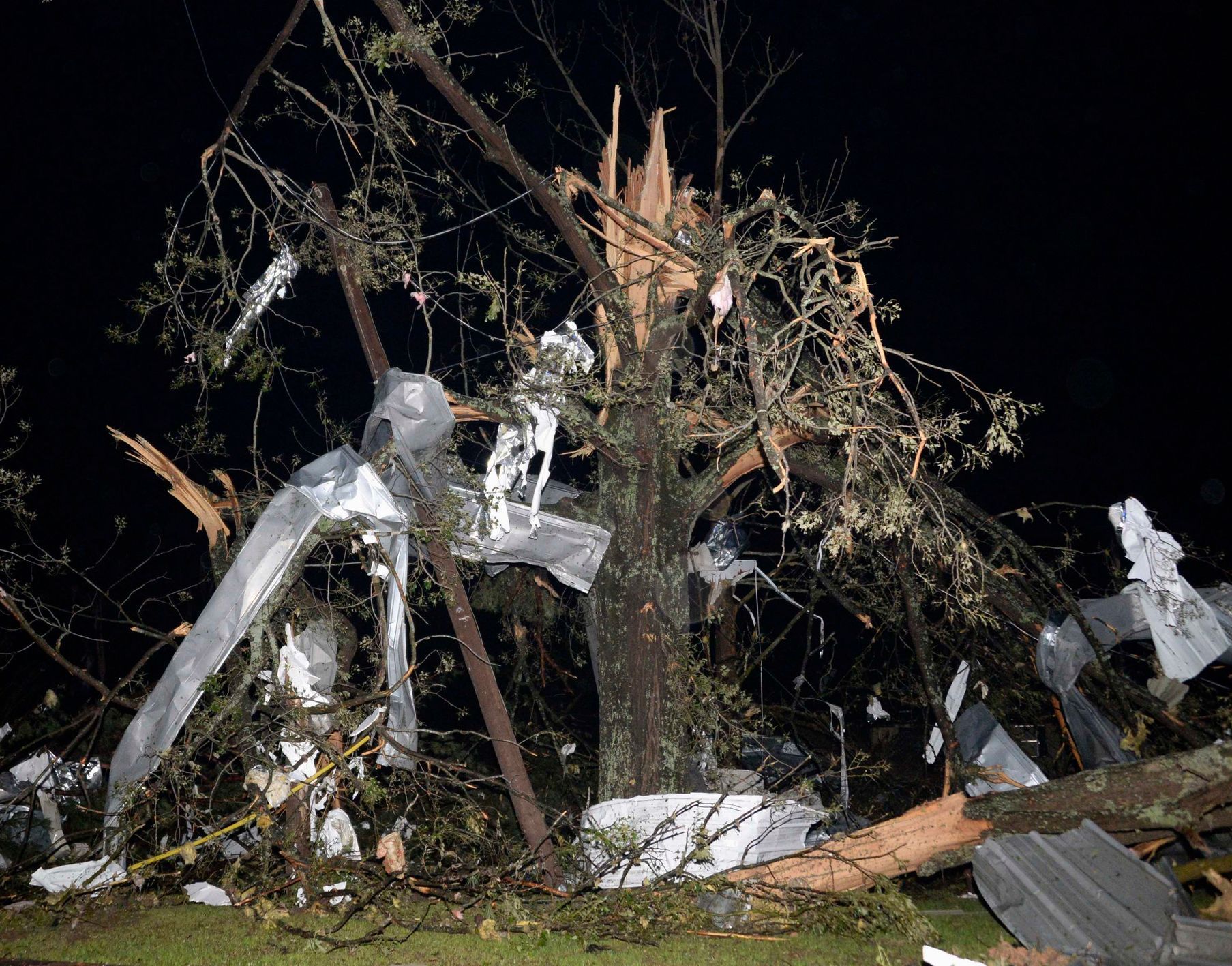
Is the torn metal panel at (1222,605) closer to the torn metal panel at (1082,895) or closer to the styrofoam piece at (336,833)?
the torn metal panel at (1082,895)

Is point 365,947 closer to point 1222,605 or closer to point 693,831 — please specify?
point 693,831

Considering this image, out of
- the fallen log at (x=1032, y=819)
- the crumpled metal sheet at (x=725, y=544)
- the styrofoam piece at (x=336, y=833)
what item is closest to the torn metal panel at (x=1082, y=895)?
the fallen log at (x=1032, y=819)

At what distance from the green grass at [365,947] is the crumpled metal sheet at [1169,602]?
1874 mm

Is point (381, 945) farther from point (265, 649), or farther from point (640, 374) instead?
point (640, 374)

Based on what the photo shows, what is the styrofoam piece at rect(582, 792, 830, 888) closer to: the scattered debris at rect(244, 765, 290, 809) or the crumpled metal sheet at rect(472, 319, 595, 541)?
the scattered debris at rect(244, 765, 290, 809)

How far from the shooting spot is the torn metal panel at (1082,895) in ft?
10.8

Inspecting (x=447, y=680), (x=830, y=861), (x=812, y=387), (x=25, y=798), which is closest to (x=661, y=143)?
(x=812, y=387)

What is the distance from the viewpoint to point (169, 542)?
1223cm

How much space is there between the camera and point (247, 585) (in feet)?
14.3

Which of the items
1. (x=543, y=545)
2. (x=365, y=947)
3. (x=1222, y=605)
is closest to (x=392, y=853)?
(x=365, y=947)

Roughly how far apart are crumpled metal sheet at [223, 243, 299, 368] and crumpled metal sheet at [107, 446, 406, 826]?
104cm

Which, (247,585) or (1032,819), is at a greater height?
Answer: (247,585)

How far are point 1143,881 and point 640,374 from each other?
11.0 feet

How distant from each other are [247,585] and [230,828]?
1.07 m
